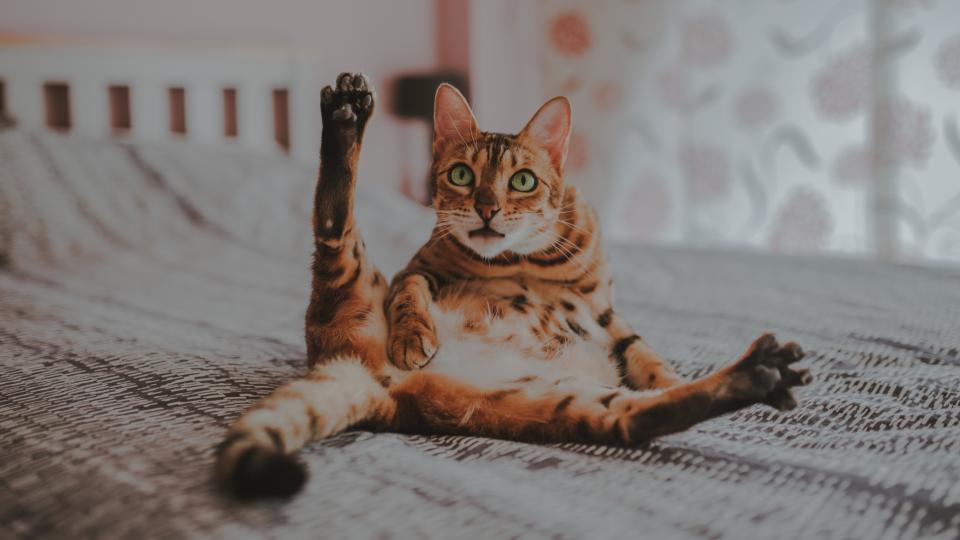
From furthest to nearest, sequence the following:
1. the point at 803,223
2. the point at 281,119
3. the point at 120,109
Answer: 1. the point at 803,223
2. the point at 281,119
3. the point at 120,109

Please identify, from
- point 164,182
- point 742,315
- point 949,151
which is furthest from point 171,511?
point 949,151

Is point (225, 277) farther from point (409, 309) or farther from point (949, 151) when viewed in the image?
point (949, 151)

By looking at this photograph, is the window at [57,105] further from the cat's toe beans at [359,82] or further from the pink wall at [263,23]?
the cat's toe beans at [359,82]

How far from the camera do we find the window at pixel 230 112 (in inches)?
109

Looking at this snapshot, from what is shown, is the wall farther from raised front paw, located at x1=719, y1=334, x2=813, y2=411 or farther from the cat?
raised front paw, located at x1=719, y1=334, x2=813, y2=411

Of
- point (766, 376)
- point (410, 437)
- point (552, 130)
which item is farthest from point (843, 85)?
point (410, 437)

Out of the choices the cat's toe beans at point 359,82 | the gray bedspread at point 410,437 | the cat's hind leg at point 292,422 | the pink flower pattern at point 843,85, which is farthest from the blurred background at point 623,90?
the cat's hind leg at point 292,422

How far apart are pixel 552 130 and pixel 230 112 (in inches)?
82.8

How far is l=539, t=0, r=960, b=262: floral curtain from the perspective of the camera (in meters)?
2.84

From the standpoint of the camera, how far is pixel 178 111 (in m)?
2.66

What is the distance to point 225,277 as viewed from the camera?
1.64 meters

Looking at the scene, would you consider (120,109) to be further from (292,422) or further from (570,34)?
(292,422)

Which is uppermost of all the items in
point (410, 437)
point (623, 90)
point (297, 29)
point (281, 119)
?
point (297, 29)

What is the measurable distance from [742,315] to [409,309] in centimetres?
78
